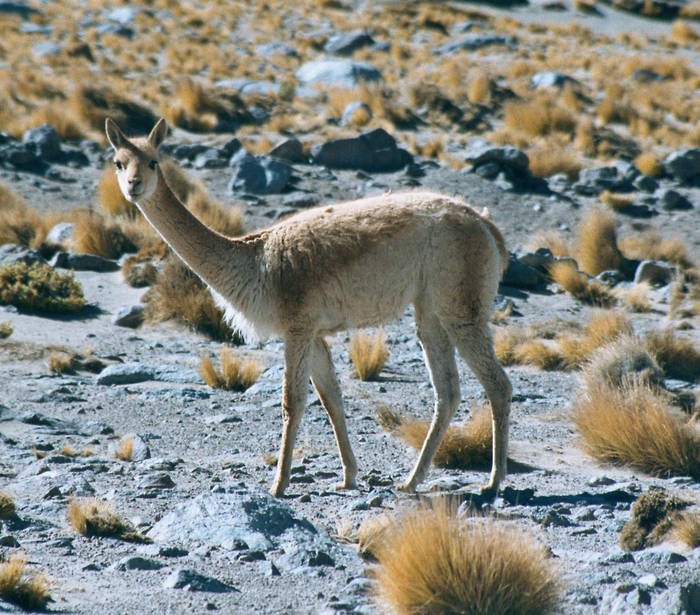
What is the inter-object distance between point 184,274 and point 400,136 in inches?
375

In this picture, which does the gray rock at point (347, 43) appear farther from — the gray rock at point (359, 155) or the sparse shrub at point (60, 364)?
the sparse shrub at point (60, 364)

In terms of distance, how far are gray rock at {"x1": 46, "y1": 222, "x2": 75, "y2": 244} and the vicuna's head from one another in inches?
310

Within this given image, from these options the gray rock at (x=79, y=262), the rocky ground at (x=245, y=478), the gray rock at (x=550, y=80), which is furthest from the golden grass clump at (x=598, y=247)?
the gray rock at (x=550, y=80)

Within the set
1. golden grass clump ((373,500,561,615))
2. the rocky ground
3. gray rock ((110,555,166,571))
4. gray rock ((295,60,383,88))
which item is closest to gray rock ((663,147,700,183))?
the rocky ground

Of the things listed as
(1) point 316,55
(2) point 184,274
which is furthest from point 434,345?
(1) point 316,55

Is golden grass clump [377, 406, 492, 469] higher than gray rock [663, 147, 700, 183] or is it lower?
lower

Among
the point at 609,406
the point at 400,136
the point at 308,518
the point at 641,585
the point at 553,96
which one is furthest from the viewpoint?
the point at 553,96

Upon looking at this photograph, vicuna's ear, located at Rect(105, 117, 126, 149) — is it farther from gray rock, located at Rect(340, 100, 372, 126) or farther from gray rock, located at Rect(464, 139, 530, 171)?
gray rock, located at Rect(340, 100, 372, 126)

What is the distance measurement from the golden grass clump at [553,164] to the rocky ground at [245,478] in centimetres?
331

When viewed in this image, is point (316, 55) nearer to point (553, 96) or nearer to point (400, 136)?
point (553, 96)

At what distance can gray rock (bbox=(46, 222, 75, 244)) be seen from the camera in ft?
46.8

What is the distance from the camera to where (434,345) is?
690 cm

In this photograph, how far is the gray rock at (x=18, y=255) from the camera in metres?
12.8

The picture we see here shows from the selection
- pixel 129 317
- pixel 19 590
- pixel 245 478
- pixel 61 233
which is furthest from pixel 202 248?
pixel 61 233
